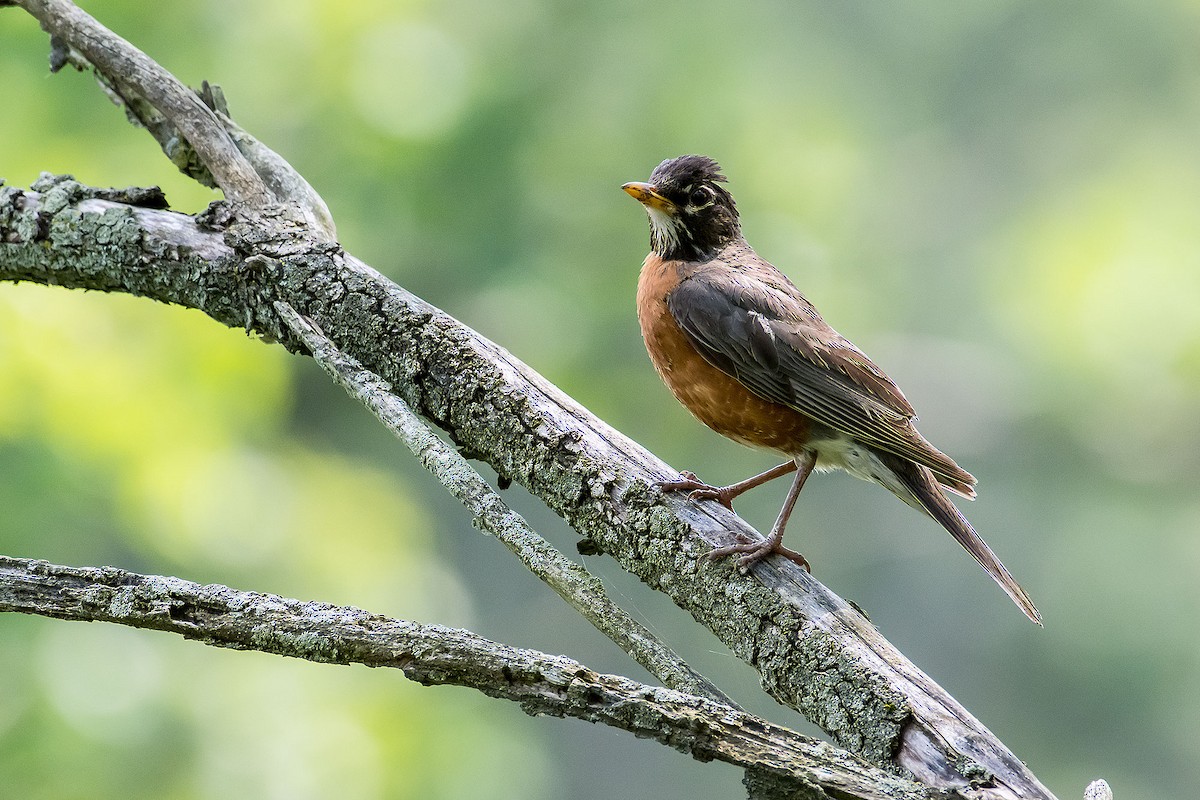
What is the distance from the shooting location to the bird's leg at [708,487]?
2.57 m

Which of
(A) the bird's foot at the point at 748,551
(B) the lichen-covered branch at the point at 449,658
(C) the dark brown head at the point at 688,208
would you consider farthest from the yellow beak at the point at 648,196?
(B) the lichen-covered branch at the point at 449,658

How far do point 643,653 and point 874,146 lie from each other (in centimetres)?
747

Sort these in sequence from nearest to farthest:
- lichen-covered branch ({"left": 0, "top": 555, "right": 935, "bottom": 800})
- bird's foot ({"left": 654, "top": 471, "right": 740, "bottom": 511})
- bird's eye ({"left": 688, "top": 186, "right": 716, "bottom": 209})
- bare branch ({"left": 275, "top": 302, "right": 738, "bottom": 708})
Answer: lichen-covered branch ({"left": 0, "top": 555, "right": 935, "bottom": 800}) < bare branch ({"left": 275, "top": 302, "right": 738, "bottom": 708}) < bird's foot ({"left": 654, "top": 471, "right": 740, "bottom": 511}) < bird's eye ({"left": 688, "top": 186, "right": 716, "bottom": 209})

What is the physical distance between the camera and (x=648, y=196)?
3842mm

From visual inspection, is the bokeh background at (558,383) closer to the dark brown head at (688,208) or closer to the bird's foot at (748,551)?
the bird's foot at (748,551)

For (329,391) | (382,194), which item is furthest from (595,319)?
(329,391)

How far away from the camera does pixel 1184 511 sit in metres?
7.28

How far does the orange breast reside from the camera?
3355 millimetres

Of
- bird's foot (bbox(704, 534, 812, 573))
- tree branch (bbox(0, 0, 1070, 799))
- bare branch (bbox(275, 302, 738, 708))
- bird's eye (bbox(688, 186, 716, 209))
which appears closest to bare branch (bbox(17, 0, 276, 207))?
tree branch (bbox(0, 0, 1070, 799))

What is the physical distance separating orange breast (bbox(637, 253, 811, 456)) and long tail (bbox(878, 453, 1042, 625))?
0.30 meters

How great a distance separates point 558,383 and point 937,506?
9.93 feet

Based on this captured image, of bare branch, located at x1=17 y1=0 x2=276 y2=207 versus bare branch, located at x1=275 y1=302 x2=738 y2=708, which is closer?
bare branch, located at x1=275 y1=302 x2=738 y2=708

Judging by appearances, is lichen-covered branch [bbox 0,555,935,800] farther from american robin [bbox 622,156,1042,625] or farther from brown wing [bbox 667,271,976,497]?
brown wing [bbox 667,271,976,497]

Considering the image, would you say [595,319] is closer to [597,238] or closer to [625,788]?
[597,238]
